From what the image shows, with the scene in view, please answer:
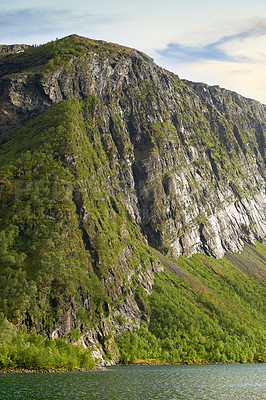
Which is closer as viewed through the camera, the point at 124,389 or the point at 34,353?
the point at 124,389

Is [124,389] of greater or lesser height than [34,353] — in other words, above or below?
below

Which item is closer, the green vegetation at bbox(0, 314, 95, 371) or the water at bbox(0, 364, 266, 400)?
the water at bbox(0, 364, 266, 400)

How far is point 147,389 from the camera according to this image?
93.6 metres

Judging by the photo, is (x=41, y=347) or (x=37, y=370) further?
(x=41, y=347)

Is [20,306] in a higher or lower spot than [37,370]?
higher

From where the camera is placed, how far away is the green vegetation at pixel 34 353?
112250 millimetres

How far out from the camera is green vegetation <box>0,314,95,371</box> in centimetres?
11225

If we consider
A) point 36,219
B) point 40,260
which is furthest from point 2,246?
point 36,219

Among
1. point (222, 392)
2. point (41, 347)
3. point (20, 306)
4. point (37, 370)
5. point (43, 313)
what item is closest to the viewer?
point (222, 392)

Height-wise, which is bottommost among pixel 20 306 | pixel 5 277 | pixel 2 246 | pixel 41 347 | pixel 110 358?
pixel 110 358

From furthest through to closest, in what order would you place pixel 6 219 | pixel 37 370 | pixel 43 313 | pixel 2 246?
1. pixel 6 219
2. pixel 2 246
3. pixel 43 313
4. pixel 37 370

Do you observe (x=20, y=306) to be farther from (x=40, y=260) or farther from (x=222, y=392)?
(x=222, y=392)

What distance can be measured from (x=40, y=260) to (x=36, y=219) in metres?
31.7

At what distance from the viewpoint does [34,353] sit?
118 meters
